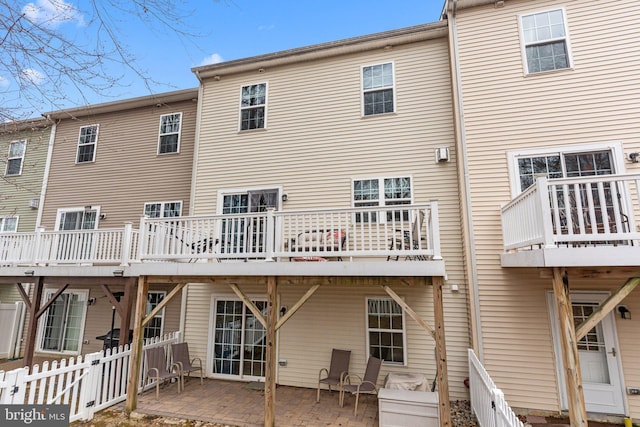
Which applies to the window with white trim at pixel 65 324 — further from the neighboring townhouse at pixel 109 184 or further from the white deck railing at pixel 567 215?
the white deck railing at pixel 567 215

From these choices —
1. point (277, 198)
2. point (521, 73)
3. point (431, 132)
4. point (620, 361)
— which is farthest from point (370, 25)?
point (620, 361)

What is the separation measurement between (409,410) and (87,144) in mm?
12783

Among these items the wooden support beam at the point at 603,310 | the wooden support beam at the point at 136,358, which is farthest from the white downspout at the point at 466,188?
the wooden support beam at the point at 136,358

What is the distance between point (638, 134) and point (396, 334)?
20.4ft

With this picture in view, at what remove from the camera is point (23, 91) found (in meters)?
2.86

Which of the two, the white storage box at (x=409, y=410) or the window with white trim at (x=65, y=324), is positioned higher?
the window with white trim at (x=65, y=324)

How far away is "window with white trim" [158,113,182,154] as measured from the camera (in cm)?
1054

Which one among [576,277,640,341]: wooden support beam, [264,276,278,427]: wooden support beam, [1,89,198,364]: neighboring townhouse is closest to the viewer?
[576,277,640,341]: wooden support beam

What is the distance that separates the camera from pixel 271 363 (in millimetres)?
5688

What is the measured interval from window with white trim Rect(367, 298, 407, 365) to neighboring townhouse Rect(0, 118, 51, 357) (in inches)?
460

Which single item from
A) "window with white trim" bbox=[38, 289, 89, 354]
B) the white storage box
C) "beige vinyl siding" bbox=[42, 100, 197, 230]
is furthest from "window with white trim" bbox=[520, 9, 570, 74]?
"window with white trim" bbox=[38, 289, 89, 354]

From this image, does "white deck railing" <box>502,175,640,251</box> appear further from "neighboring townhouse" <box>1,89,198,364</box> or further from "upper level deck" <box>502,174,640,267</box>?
"neighboring townhouse" <box>1,89,198,364</box>

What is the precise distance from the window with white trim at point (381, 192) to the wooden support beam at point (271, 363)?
2.88m

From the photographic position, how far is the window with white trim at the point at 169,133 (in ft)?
34.6
